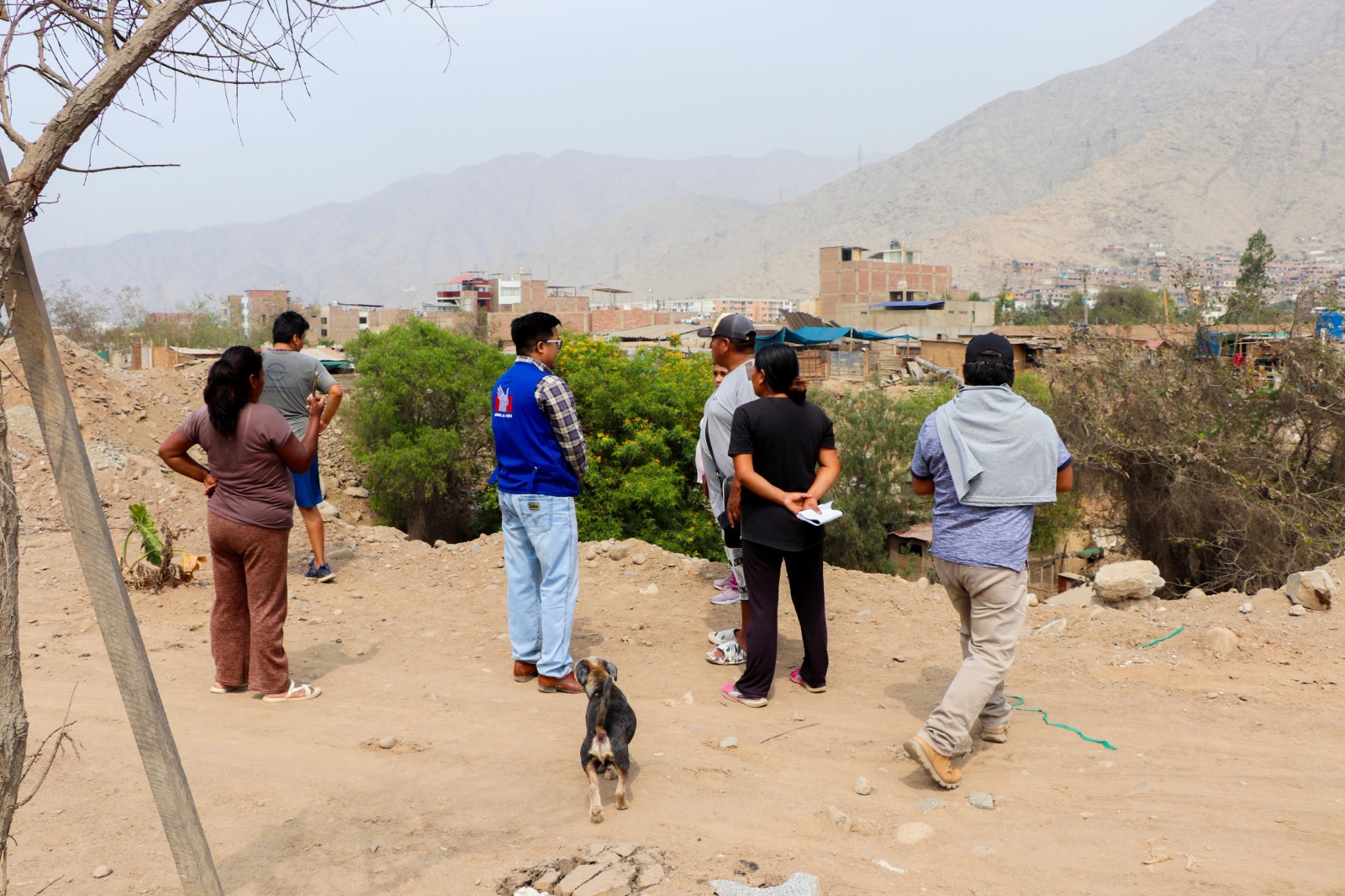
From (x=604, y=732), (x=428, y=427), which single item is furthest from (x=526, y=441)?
(x=428, y=427)

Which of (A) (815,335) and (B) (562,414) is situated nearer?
(B) (562,414)

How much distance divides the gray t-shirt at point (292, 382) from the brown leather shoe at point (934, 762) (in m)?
4.56

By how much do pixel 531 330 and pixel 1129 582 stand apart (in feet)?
16.5

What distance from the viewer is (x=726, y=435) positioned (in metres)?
5.19

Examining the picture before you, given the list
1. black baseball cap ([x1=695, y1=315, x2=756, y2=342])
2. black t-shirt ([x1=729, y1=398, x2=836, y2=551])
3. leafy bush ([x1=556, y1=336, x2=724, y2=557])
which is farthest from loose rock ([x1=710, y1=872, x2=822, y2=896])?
leafy bush ([x1=556, y1=336, x2=724, y2=557])

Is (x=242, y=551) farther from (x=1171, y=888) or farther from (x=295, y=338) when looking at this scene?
(x=1171, y=888)

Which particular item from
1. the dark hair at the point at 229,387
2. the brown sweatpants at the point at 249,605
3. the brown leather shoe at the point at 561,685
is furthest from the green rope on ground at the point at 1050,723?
the dark hair at the point at 229,387

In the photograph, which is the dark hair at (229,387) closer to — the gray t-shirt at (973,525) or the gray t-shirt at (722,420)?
the gray t-shirt at (722,420)

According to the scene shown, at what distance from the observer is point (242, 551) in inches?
177

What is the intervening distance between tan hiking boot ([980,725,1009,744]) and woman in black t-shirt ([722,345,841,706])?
3.25 feet

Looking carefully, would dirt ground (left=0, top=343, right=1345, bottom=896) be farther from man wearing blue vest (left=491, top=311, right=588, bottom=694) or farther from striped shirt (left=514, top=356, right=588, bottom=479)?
striped shirt (left=514, top=356, right=588, bottom=479)

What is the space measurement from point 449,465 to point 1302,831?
18.3 metres

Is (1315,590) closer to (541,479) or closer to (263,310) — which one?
(541,479)

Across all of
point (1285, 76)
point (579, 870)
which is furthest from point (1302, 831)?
point (1285, 76)
